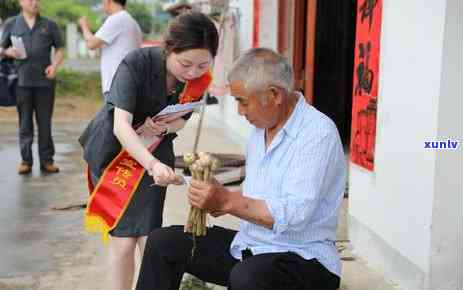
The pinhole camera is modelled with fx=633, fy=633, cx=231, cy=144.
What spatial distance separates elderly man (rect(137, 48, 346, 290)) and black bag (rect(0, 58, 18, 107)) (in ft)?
14.2

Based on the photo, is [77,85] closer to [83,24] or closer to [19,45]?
[19,45]

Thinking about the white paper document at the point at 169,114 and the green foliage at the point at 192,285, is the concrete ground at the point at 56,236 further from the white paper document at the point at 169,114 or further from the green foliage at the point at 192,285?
the white paper document at the point at 169,114

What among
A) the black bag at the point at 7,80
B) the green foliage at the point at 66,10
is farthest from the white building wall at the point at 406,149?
the green foliage at the point at 66,10

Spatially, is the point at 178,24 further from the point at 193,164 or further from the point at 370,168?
the point at 370,168

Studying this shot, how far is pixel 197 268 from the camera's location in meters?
2.44


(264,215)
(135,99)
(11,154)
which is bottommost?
(11,154)

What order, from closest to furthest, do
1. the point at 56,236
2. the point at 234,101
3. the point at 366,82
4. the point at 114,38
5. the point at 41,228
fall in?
the point at 366,82 < the point at 56,236 < the point at 41,228 < the point at 114,38 < the point at 234,101

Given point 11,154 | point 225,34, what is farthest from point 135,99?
point 11,154

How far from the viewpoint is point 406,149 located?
10.00 feet

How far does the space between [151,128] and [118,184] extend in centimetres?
29

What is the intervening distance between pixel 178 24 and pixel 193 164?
64cm

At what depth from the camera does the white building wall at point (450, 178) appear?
105 inches

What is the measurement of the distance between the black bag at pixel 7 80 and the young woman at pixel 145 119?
143 inches

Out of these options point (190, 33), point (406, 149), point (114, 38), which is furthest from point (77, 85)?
point (190, 33)
